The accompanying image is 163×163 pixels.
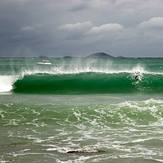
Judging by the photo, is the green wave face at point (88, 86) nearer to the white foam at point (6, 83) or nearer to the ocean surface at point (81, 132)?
the white foam at point (6, 83)

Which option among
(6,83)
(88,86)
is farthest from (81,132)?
(6,83)

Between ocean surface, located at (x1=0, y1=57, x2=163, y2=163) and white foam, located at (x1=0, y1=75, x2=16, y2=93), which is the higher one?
white foam, located at (x1=0, y1=75, x2=16, y2=93)

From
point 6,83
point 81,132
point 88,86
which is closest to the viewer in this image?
point 81,132

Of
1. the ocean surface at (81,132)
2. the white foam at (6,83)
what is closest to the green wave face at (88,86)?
the white foam at (6,83)

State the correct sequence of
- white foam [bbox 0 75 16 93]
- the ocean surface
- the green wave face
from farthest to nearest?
1. white foam [bbox 0 75 16 93]
2. the green wave face
3. the ocean surface

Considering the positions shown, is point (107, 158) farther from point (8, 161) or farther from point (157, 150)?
point (8, 161)

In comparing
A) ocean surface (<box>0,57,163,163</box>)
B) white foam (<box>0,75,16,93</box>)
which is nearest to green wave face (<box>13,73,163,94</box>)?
white foam (<box>0,75,16,93</box>)

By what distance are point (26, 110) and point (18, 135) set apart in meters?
5.19

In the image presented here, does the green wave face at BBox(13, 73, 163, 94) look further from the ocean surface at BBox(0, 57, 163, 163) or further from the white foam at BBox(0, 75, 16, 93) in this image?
the ocean surface at BBox(0, 57, 163, 163)

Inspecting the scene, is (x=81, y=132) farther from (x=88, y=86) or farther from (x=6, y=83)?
(x=6, y=83)

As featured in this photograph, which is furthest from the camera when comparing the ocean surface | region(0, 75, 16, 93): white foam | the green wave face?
region(0, 75, 16, 93): white foam

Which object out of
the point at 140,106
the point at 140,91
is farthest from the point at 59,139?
the point at 140,91

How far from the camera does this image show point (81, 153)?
11.2 metres

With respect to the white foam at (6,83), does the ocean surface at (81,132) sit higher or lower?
lower
